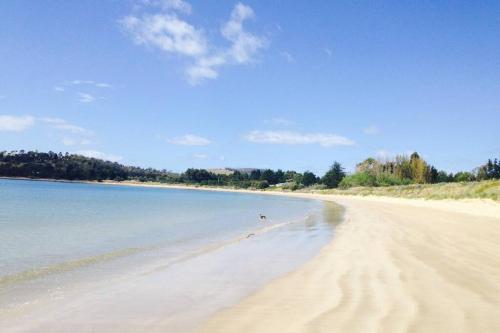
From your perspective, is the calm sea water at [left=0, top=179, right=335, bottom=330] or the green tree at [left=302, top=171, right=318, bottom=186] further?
the green tree at [left=302, top=171, right=318, bottom=186]

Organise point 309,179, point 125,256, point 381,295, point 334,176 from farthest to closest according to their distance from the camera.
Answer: point 309,179
point 334,176
point 125,256
point 381,295

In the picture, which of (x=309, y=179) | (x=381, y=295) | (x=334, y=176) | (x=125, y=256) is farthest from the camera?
(x=309, y=179)

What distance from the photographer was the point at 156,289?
23.6 feet

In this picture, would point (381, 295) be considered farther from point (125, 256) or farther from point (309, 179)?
point (309, 179)

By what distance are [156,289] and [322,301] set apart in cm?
293

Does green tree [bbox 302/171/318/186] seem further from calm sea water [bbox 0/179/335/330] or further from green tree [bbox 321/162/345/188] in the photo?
calm sea water [bbox 0/179/335/330]

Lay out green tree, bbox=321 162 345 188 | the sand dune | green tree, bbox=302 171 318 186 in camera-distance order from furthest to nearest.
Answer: green tree, bbox=302 171 318 186 → green tree, bbox=321 162 345 188 → the sand dune

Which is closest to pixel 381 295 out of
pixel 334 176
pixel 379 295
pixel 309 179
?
pixel 379 295

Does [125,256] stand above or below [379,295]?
below

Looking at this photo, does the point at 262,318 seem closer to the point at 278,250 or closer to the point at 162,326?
the point at 162,326

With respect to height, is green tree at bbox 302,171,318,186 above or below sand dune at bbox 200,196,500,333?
above

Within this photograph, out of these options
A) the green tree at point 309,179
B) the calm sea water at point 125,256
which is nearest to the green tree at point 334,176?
the green tree at point 309,179

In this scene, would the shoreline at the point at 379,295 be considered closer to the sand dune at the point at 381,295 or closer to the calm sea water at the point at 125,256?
the sand dune at the point at 381,295

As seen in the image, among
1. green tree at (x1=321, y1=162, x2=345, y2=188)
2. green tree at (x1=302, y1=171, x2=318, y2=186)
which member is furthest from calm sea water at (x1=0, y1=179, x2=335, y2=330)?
green tree at (x1=302, y1=171, x2=318, y2=186)
